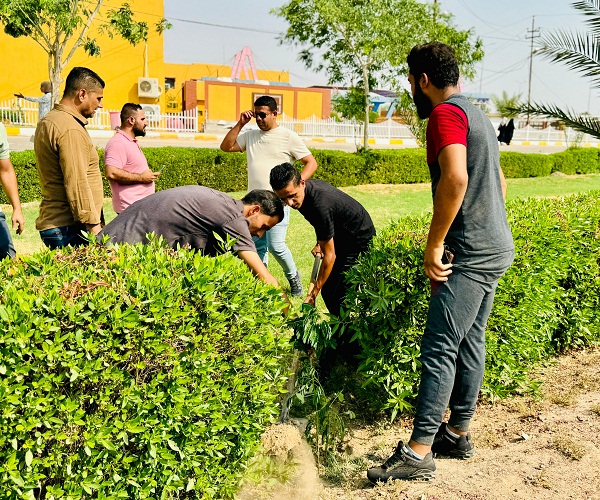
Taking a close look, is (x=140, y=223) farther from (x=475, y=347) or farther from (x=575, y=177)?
(x=575, y=177)

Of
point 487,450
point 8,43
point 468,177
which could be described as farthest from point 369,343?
point 8,43

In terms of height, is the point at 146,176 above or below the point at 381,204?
above

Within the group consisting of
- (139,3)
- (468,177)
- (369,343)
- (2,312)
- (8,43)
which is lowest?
(369,343)

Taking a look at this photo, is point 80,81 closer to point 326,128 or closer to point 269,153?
point 269,153

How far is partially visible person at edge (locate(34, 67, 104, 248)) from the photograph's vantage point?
4359mm

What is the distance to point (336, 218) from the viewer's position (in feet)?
14.9

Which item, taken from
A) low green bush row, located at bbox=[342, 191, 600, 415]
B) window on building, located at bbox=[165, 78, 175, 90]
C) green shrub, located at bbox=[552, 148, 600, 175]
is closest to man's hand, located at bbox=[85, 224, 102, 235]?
low green bush row, located at bbox=[342, 191, 600, 415]

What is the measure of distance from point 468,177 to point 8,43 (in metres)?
29.1

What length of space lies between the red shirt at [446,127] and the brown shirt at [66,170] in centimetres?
238

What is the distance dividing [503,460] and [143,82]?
1183 inches

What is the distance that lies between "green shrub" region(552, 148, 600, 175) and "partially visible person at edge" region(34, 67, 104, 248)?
769 inches

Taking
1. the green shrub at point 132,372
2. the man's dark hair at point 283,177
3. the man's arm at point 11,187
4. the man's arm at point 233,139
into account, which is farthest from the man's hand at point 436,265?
the man's arm at point 233,139

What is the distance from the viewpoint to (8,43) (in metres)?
Answer: 27.9

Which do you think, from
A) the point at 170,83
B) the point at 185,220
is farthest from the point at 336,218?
the point at 170,83
